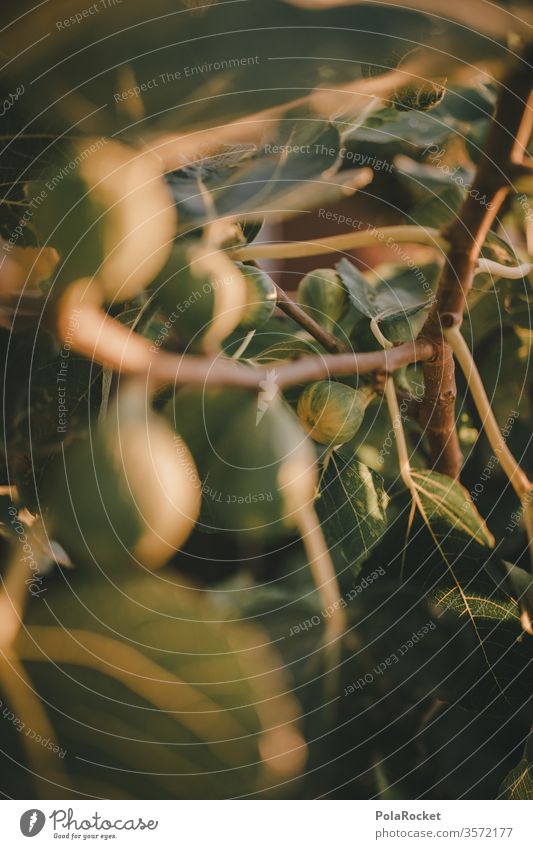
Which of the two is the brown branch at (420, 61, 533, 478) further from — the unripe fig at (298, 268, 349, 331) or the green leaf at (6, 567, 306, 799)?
the green leaf at (6, 567, 306, 799)

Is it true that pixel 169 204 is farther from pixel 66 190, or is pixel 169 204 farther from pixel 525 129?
pixel 525 129

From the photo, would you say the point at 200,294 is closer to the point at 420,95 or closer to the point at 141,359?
the point at 141,359

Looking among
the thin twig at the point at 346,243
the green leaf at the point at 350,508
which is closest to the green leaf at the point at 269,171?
the thin twig at the point at 346,243

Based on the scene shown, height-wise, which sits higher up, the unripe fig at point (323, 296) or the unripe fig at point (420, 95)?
the unripe fig at point (420, 95)

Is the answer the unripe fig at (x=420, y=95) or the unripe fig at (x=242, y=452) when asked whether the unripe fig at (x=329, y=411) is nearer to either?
the unripe fig at (x=242, y=452)

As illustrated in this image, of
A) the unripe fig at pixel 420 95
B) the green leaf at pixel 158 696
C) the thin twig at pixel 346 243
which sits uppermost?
the unripe fig at pixel 420 95
